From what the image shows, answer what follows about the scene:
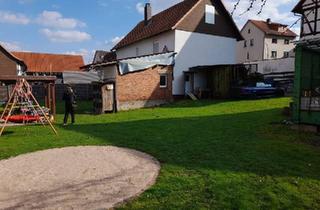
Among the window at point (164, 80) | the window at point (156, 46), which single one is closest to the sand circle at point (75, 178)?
the window at point (164, 80)

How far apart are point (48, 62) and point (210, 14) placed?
41.1m

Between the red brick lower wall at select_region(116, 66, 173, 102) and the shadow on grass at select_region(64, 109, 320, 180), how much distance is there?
849 cm

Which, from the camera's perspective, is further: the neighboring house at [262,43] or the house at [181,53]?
the neighboring house at [262,43]

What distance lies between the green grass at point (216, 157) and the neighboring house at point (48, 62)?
4853cm

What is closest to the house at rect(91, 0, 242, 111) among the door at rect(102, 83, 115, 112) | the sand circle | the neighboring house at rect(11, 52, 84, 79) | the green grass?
the door at rect(102, 83, 115, 112)

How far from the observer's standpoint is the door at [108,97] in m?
21.3

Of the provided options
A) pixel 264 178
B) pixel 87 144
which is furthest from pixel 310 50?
pixel 87 144

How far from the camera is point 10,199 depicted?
568 cm

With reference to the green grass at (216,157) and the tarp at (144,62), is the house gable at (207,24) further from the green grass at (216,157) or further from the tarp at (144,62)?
the green grass at (216,157)

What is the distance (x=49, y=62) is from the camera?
6256cm

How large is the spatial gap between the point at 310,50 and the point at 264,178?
7.30 m

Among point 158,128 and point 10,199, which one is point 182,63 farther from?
point 10,199

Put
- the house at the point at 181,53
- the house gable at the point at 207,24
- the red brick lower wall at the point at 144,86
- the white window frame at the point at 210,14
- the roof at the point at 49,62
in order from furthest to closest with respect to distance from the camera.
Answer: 1. the roof at the point at 49,62
2. the white window frame at the point at 210,14
3. the house gable at the point at 207,24
4. the house at the point at 181,53
5. the red brick lower wall at the point at 144,86

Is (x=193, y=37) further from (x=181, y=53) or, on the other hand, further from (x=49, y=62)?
(x=49, y=62)
